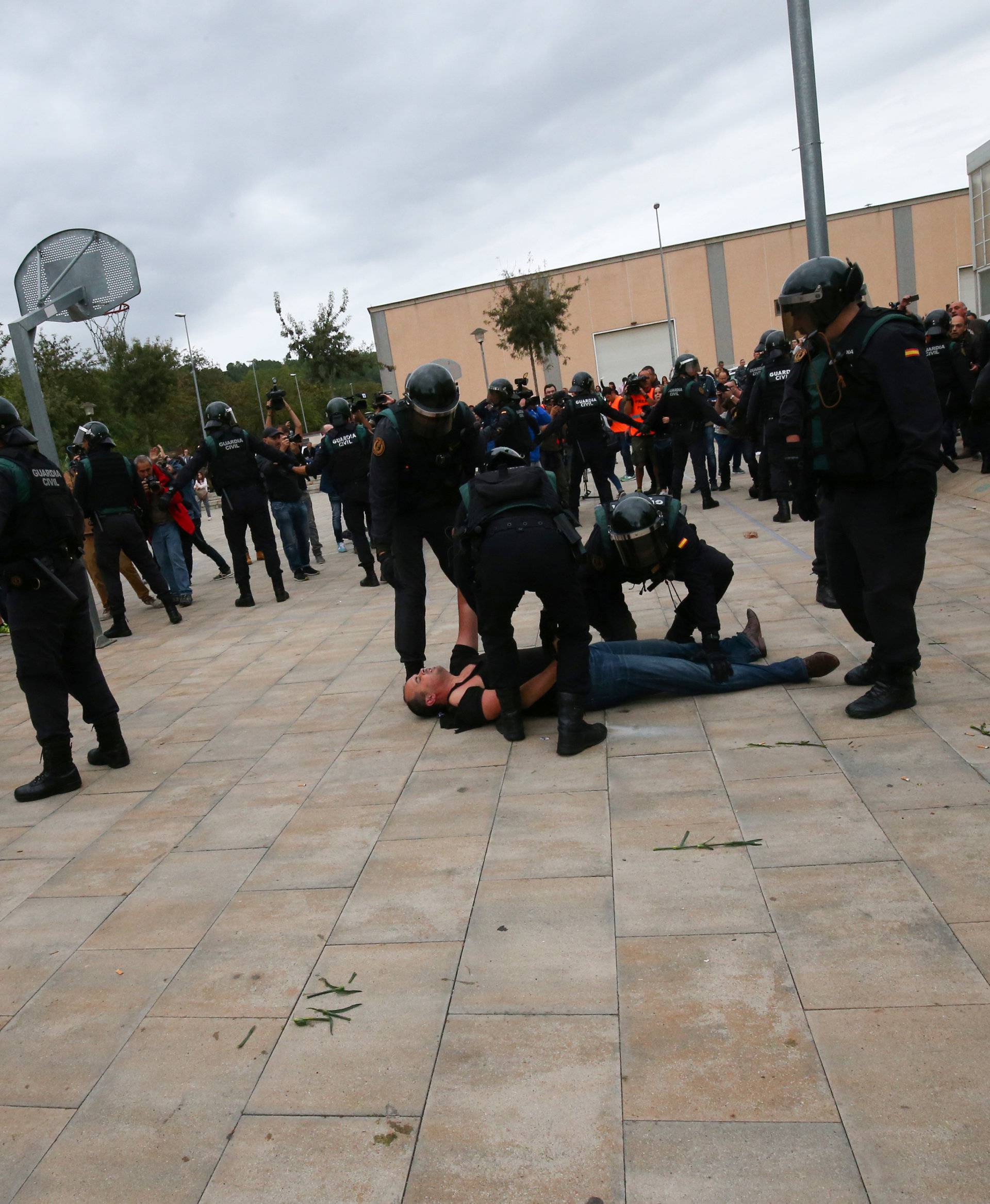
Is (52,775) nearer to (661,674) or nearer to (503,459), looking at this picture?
(503,459)

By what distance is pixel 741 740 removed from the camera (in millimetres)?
4168

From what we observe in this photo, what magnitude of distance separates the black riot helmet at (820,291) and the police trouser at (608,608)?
5.32 ft

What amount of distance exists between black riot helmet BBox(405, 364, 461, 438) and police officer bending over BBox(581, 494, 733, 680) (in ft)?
3.26

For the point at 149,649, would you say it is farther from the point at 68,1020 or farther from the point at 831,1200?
the point at 831,1200

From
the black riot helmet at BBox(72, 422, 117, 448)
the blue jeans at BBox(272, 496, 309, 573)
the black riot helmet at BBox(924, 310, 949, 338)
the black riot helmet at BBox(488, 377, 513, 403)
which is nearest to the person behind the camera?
the black riot helmet at BBox(72, 422, 117, 448)

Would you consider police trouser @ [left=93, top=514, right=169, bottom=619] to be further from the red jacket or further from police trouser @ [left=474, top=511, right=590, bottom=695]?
police trouser @ [left=474, top=511, right=590, bottom=695]

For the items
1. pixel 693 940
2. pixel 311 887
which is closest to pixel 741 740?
pixel 693 940

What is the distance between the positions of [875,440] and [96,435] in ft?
24.2

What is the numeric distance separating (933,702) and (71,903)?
12.1ft

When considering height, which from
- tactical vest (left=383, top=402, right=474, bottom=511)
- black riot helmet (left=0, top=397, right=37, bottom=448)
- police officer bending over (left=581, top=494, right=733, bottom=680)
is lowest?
police officer bending over (left=581, top=494, right=733, bottom=680)

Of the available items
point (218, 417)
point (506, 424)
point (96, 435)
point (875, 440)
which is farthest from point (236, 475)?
point (875, 440)

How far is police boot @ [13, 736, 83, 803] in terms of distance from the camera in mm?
4688

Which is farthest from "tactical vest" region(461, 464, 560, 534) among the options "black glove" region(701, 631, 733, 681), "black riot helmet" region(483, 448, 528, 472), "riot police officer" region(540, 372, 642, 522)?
"riot police officer" region(540, 372, 642, 522)

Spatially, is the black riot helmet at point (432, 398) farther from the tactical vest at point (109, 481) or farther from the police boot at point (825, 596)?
the tactical vest at point (109, 481)
